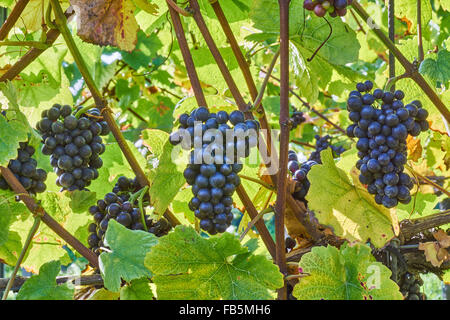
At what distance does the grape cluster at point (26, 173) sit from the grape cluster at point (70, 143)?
45 millimetres

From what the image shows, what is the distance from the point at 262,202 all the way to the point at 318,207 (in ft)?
0.74

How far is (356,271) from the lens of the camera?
3.26ft

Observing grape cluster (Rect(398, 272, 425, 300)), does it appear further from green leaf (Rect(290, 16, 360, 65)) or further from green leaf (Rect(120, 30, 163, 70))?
green leaf (Rect(120, 30, 163, 70))

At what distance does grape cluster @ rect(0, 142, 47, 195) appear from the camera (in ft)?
4.01

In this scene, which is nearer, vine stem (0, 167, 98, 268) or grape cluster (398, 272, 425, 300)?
vine stem (0, 167, 98, 268)

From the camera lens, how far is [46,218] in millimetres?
1134

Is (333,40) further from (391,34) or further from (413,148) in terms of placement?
(413,148)

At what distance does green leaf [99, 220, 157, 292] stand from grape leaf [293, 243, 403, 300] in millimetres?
296

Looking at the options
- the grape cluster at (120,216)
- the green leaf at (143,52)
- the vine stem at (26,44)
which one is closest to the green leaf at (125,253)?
the grape cluster at (120,216)

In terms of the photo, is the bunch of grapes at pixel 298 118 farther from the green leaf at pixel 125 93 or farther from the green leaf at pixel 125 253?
the green leaf at pixel 125 253

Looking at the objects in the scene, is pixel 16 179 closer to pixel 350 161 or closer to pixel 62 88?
pixel 62 88

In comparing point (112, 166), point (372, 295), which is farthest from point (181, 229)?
point (112, 166)

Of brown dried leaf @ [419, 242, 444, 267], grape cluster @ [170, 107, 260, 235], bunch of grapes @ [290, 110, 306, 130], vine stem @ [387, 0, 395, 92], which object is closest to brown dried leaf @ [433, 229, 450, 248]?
brown dried leaf @ [419, 242, 444, 267]

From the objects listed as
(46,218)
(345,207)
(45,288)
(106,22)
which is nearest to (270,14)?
(106,22)
